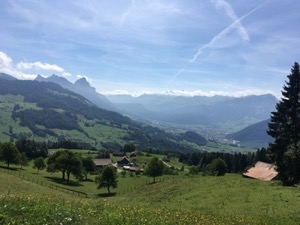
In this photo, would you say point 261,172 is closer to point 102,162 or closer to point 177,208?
point 177,208

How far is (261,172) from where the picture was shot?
288 ft

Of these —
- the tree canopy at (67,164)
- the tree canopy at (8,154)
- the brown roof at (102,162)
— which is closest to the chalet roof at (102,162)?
the brown roof at (102,162)

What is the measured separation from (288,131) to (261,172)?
1401 inches

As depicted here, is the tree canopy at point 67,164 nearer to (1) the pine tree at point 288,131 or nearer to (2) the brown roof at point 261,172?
(2) the brown roof at point 261,172

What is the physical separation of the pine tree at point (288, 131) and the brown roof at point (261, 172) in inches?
1102

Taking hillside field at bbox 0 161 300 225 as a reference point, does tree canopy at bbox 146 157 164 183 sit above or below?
below

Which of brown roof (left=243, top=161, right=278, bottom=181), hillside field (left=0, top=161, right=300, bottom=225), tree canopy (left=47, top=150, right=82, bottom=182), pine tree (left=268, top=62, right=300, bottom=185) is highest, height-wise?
pine tree (left=268, top=62, right=300, bottom=185)

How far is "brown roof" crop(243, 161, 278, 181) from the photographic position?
271 feet

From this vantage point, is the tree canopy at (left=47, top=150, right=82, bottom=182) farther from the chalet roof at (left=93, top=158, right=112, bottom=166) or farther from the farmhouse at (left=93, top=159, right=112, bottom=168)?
the chalet roof at (left=93, top=158, right=112, bottom=166)

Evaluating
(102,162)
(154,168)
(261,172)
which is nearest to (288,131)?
(261,172)

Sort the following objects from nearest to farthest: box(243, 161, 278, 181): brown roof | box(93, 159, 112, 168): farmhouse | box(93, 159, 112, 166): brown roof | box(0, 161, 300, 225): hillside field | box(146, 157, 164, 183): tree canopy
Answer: box(0, 161, 300, 225): hillside field, box(243, 161, 278, 181): brown roof, box(146, 157, 164, 183): tree canopy, box(93, 159, 112, 168): farmhouse, box(93, 159, 112, 166): brown roof

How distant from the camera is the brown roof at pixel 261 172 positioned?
271 ft

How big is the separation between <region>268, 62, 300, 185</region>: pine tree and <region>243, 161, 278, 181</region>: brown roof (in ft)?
91.9

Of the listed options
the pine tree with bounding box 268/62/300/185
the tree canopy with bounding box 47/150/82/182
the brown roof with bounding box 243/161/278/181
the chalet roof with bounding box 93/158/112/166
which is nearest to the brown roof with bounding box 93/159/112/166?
the chalet roof with bounding box 93/158/112/166
